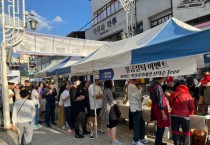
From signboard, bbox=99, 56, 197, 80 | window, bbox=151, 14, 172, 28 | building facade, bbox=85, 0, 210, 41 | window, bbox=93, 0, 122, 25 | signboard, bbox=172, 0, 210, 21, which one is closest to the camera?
signboard, bbox=99, 56, 197, 80

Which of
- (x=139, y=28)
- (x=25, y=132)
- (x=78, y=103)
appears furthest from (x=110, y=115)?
(x=139, y=28)

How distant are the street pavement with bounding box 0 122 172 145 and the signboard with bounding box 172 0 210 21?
736 cm

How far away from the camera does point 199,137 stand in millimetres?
5836

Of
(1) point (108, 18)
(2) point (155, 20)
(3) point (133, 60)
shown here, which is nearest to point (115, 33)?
(1) point (108, 18)

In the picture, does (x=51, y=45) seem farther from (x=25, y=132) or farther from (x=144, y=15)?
(x=144, y=15)

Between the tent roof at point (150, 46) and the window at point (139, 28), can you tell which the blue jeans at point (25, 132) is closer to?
the tent roof at point (150, 46)

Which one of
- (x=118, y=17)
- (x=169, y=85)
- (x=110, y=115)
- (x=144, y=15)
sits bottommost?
(x=110, y=115)

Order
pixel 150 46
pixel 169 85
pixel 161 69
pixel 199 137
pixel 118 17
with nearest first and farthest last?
pixel 150 46 < pixel 161 69 < pixel 199 137 < pixel 169 85 < pixel 118 17

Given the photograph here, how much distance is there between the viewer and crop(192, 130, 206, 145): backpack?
5.77 meters

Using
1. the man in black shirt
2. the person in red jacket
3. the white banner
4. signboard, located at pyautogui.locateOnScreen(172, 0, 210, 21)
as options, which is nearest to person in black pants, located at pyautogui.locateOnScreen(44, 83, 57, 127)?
the man in black shirt

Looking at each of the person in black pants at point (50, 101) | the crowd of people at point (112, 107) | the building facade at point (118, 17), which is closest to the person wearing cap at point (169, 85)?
the crowd of people at point (112, 107)

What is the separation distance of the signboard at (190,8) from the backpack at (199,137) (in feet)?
28.0

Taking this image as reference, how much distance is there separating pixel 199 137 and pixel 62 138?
4061 millimetres

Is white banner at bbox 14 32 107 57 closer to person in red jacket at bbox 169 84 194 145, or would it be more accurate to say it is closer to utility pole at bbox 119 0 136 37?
utility pole at bbox 119 0 136 37
